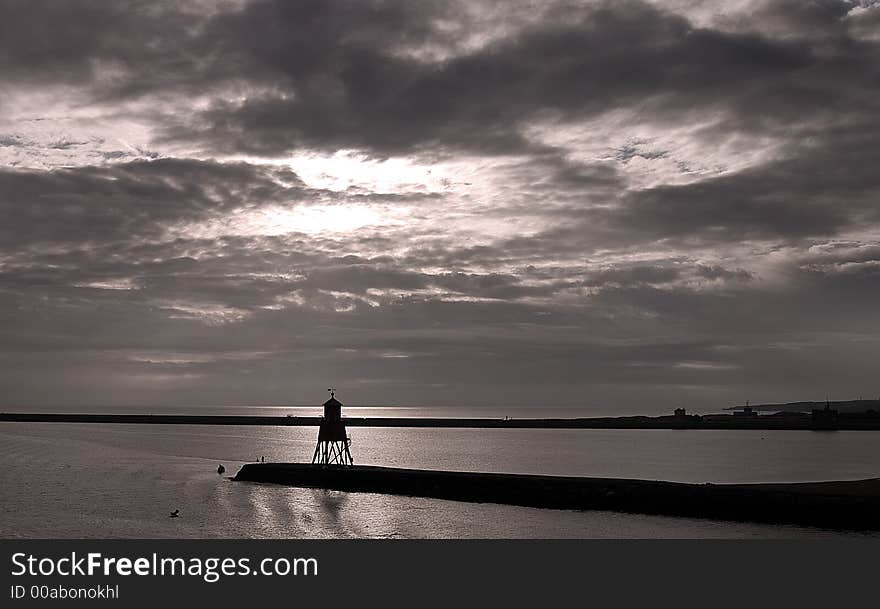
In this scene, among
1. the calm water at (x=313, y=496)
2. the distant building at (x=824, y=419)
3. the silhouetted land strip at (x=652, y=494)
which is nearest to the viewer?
the silhouetted land strip at (x=652, y=494)

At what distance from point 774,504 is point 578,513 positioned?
1006cm

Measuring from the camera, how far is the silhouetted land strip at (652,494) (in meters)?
37.9

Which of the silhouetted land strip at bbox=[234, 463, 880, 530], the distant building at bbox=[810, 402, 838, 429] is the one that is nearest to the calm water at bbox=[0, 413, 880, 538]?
the silhouetted land strip at bbox=[234, 463, 880, 530]

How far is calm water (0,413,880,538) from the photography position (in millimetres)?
39031

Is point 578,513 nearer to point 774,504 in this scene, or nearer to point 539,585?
point 774,504

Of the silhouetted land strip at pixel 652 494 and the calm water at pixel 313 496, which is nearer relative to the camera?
the silhouetted land strip at pixel 652 494

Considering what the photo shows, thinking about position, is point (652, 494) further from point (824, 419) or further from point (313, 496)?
point (824, 419)

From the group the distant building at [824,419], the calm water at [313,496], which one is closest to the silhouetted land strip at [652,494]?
the calm water at [313,496]

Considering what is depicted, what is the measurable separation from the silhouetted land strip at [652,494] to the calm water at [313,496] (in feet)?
4.23

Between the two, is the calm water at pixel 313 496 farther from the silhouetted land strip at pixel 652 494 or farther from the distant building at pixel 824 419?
the distant building at pixel 824 419

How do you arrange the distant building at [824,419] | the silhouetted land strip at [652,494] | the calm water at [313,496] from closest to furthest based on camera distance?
the silhouetted land strip at [652,494] → the calm water at [313,496] → the distant building at [824,419]

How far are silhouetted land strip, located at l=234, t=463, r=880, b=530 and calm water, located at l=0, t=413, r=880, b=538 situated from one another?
129 centimetres

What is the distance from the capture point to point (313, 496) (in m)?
54.9

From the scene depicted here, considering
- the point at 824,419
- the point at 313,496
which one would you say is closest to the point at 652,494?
the point at 313,496
